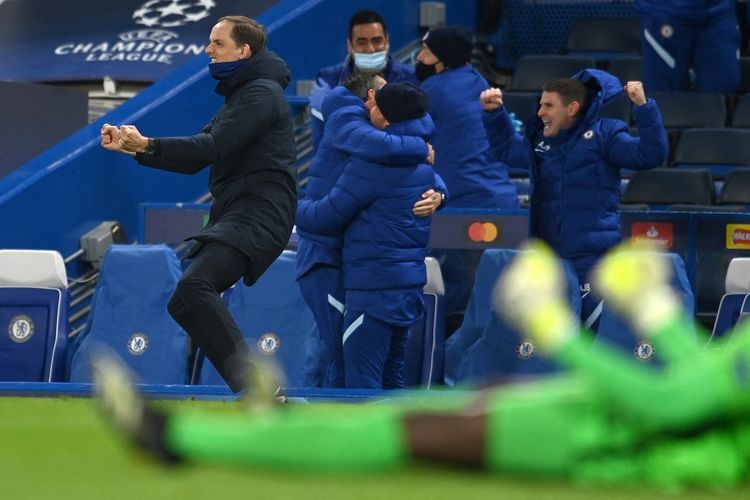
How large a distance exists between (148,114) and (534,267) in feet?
22.2

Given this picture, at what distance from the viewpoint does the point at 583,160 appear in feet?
23.3

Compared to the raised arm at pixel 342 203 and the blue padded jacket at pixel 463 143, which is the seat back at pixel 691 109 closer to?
the blue padded jacket at pixel 463 143

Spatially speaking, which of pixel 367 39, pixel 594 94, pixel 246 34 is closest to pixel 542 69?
pixel 367 39

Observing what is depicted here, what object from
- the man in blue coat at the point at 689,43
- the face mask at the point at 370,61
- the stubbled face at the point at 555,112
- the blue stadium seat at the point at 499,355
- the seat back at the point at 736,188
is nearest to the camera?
the stubbled face at the point at 555,112

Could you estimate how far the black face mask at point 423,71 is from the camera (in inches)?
335

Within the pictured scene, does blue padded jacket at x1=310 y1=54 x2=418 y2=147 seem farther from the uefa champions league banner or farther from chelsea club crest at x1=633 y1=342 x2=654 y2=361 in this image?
the uefa champions league banner

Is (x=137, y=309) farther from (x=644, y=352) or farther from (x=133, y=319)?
(x=644, y=352)

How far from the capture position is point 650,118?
6996 mm

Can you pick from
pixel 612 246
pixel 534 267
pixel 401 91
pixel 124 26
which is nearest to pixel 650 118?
pixel 612 246

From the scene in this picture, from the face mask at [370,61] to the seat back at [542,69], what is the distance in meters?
2.51

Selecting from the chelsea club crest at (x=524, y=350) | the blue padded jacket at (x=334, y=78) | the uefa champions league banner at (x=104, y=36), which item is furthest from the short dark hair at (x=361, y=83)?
the uefa champions league banner at (x=104, y=36)

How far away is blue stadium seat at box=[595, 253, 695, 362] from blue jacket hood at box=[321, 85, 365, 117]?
1.44 metres

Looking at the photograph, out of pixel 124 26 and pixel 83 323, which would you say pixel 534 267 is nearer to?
pixel 83 323

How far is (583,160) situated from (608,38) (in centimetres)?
434
